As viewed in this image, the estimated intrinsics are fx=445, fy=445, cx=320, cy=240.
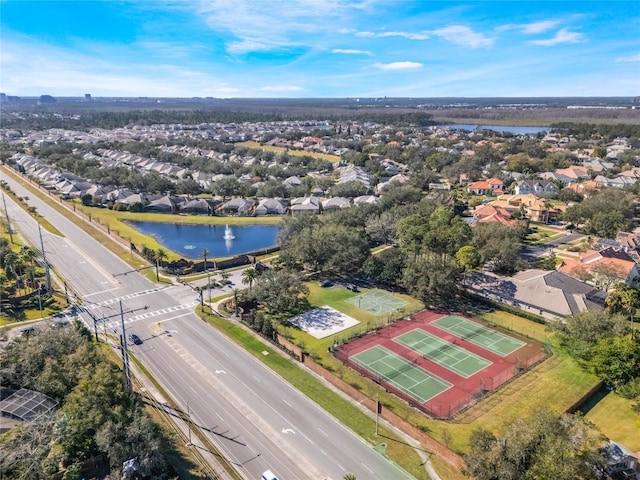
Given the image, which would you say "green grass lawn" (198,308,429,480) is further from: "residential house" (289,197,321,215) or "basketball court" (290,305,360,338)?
"residential house" (289,197,321,215)

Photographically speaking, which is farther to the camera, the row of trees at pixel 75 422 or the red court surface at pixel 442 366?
the red court surface at pixel 442 366

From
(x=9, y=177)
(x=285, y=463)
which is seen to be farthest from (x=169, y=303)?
(x=9, y=177)

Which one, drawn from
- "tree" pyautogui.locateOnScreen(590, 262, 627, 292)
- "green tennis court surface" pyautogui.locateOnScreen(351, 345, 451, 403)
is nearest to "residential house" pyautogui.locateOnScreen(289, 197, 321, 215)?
"tree" pyautogui.locateOnScreen(590, 262, 627, 292)

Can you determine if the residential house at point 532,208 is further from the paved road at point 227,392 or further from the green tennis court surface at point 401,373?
the paved road at point 227,392

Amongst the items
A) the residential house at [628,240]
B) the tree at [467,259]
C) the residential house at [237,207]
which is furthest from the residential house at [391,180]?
the tree at [467,259]

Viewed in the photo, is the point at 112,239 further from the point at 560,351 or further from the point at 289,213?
the point at 560,351

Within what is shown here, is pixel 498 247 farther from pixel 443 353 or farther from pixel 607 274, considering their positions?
pixel 443 353

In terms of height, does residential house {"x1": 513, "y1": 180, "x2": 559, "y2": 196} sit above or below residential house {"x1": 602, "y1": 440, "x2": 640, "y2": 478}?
above

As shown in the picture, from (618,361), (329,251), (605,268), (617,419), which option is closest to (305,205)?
(329,251)
